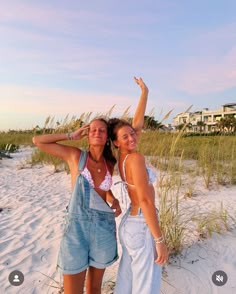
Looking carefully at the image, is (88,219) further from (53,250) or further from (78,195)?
(53,250)

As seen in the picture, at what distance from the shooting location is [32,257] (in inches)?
133

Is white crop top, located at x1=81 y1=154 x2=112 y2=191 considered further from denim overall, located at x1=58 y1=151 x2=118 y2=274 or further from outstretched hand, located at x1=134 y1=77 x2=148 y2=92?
outstretched hand, located at x1=134 y1=77 x2=148 y2=92

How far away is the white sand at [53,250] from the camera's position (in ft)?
9.34

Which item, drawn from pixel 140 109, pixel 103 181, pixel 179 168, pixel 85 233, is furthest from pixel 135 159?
pixel 179 168

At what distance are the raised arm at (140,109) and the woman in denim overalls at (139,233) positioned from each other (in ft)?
1.88

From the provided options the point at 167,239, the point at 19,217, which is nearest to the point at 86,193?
the point at 167,239

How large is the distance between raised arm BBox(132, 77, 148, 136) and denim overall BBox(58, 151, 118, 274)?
2.29 ft

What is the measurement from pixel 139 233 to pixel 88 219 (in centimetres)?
35

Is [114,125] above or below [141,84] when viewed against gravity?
below

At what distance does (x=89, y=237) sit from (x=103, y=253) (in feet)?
0.48

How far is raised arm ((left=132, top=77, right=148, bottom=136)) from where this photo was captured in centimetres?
254

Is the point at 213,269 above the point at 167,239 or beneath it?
beneath

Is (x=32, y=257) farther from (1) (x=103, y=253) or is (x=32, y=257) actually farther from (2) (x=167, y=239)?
(1) (x=103, y=253)

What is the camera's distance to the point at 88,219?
1.97 metres
